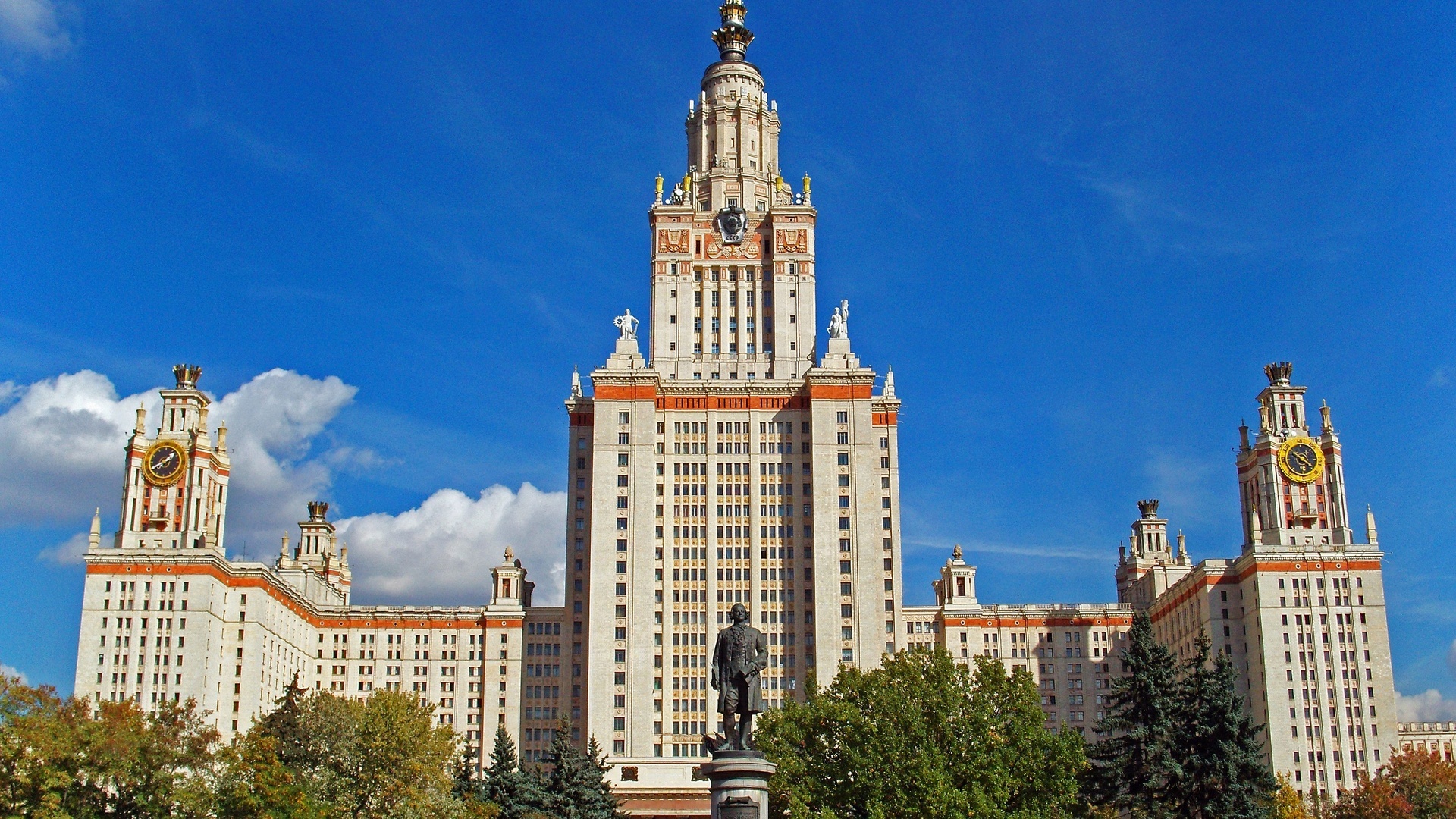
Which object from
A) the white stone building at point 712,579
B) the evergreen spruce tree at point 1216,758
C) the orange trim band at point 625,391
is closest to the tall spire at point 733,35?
the white stone building at point 712,579

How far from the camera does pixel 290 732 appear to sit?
10325cm

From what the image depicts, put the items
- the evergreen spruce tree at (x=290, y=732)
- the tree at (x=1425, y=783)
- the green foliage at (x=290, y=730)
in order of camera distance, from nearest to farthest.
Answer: the evergreen spruce tree at (x=290, y=732)
the green foliage at (x=290, y=730)
the tree at (x=1425, y=783)

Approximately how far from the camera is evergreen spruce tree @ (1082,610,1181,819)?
82.7 meters

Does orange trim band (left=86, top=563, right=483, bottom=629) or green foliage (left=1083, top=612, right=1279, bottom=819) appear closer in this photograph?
green foliage (left=1083, top=612, right=1279, bottom=819)

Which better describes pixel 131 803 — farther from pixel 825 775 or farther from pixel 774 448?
pixel 774 448

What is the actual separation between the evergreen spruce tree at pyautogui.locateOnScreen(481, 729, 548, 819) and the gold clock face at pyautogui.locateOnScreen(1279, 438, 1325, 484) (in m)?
82.7

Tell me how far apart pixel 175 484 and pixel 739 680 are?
119 meters

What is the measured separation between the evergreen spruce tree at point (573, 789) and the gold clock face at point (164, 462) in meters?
63.8

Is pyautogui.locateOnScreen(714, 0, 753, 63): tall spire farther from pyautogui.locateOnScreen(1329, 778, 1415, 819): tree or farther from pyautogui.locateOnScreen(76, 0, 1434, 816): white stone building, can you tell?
pyautogui.locateOnScreen(1329, 778, 1415, 819): tree

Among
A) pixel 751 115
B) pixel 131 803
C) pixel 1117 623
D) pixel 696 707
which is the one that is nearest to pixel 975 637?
pixel 1117 623

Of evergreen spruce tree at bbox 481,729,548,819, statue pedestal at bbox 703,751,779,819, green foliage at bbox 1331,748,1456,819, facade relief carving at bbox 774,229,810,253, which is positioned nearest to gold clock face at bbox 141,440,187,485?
evergreen spruce tree at bbox 481,729,548,819

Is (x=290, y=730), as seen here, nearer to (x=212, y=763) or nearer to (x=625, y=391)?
(x=212, y=763)

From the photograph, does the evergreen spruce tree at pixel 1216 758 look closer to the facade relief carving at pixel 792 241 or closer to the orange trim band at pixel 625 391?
the orange trim band at pixel 625 391

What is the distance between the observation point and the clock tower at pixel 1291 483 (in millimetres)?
147250
